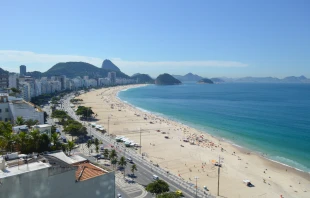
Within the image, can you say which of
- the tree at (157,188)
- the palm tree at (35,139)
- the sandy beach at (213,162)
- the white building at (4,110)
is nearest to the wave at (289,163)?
the sandy beach at (213,162)

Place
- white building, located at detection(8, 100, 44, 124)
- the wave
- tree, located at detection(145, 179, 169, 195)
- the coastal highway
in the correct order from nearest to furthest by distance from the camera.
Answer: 1. tree, located at detection(145, 179, 169, 195)
2. the coastal highway
3. white building, located at detection(8, 100, 44, 124)
4. the wave

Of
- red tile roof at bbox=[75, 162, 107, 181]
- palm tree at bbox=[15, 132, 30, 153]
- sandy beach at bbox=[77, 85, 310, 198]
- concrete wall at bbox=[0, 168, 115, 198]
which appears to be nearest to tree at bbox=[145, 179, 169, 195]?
sandy beach at bbox=[77, 85, 310, 198]

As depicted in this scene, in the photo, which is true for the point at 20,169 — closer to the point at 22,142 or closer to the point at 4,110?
the point at 22,142

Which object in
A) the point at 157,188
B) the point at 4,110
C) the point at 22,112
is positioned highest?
the point at 4,110

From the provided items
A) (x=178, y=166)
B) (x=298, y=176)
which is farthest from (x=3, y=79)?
(x=298, y=176)

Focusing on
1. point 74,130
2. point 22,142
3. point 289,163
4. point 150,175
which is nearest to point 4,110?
point 74,130

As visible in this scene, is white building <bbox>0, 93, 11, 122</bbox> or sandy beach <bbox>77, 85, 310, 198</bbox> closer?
sandy beach <bbox>77, 85, 310, 198</bbox>

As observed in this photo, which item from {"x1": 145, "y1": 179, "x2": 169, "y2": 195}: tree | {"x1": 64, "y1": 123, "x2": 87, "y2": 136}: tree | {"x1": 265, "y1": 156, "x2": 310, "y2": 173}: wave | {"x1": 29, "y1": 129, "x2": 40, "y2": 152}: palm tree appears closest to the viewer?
{"x1": 29, "y1": 129, "x2": 40, "y2": 152}: palm tree

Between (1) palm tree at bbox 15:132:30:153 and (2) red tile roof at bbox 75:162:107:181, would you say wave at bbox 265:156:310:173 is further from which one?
(1) palm tree at bbox 15:132:30:153
